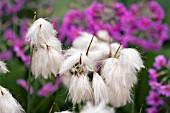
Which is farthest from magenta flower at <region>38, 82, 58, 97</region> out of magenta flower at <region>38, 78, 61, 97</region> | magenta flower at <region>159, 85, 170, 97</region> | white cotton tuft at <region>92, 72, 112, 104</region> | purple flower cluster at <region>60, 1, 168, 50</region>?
white cotton tuft at <region>92, 72, 112, 104</region>

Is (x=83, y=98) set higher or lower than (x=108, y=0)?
lower

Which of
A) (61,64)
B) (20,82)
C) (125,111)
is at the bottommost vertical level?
(125,111)

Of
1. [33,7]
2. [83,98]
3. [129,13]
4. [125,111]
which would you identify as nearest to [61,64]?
[83,98]

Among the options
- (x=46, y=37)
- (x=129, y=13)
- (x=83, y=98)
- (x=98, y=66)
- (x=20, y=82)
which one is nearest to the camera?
(x=83, y=98)

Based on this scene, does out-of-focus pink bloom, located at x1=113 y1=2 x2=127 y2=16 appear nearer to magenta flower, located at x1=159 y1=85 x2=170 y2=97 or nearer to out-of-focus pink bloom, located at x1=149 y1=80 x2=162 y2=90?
out-of-focus pink bloom, located at x1=149 y1=80 x2=162 y2=90

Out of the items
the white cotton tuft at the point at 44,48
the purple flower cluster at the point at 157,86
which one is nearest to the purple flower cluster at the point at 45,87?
the purple flower cluster at the point at 157,86

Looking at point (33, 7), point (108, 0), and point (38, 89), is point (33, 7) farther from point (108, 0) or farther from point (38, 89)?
point (38, 89)

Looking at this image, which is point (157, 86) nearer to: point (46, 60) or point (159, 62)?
point (159, 62)

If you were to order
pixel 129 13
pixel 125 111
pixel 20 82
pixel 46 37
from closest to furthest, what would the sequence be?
pixel 46 37 < pixel 125 111 < pixel 20 82 < pixel 129 13
